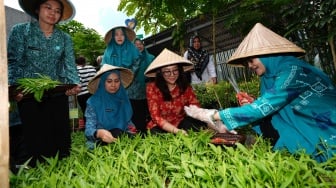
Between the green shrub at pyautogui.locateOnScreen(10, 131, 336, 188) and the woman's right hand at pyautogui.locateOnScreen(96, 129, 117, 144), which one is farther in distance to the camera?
the woman's right hand at pyautogui.locateOnScreen(96, 129, 117, 144)

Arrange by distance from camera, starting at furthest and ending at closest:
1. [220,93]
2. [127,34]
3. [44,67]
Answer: [220,93] → [127,34] → [44,67]

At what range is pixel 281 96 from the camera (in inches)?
89.4

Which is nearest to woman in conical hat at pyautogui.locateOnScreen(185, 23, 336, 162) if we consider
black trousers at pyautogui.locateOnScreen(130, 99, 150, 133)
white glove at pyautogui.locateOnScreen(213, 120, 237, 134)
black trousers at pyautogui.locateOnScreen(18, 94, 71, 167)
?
white glove at pyautogui.locateOnScreen(213, 120, 237, 134)

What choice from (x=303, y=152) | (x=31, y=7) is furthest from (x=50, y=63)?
(x=303, y=152)

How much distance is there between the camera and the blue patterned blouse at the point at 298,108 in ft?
7.48

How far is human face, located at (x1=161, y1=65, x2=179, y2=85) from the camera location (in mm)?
3897

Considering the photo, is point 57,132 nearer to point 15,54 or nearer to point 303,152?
point 15,54

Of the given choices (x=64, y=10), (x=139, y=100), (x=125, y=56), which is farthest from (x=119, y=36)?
(x=64, y=10)

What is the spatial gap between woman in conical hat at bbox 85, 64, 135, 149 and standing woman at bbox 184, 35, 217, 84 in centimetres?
317

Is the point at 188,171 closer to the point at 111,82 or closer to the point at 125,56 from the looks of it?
the point at 111,82

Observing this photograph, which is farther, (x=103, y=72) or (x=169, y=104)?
(x=169, y=104)

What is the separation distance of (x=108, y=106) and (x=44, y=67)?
0.87 metres

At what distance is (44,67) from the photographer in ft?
11.0

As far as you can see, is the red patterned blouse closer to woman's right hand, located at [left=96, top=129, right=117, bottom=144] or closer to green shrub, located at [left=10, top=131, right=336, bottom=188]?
woman's right hand, located at [left=96, top=129, right=117, bottom=144]
